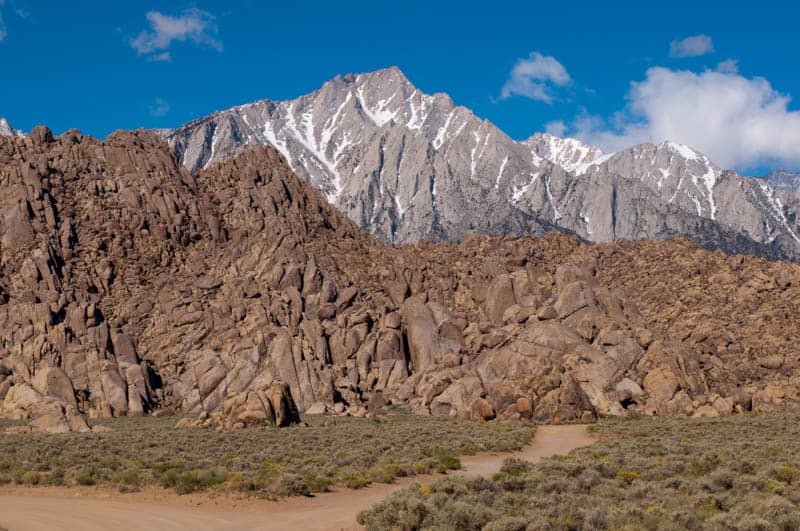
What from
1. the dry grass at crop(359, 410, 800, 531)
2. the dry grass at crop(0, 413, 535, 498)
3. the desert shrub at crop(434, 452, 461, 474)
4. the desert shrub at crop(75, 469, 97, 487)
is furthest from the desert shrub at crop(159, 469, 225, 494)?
the desert shrub at crop(434, 452, 461, 474)

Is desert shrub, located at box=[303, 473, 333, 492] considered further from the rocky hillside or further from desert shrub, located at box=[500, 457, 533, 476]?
the rocky hillside

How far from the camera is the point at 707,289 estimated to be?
109 metres

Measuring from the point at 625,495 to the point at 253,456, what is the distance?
20138 mm

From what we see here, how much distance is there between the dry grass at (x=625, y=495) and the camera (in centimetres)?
1947

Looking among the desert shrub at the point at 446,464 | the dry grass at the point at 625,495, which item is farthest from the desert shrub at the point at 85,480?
the desert shrub at the point at 446,464

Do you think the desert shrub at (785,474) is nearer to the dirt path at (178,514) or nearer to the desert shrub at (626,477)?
the desert shrub at (626,477)

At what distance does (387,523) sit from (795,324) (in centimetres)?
8669

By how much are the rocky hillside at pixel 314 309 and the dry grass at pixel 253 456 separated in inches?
497

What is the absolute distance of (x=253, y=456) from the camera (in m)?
36.8

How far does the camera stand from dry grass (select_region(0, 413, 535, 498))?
29.4 metres

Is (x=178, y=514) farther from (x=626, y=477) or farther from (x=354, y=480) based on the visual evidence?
(x=626, y=477)

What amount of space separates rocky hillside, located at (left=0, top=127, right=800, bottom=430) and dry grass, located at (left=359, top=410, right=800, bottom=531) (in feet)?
108

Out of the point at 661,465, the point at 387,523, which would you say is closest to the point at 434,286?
the point at 661,465

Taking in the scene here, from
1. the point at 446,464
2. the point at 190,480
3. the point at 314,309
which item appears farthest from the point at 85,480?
the point at 314,309
